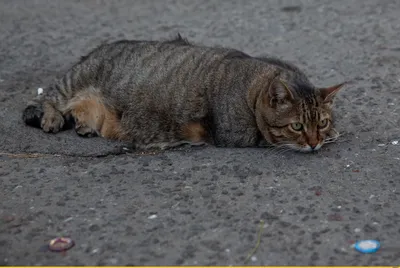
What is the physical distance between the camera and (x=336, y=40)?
6.46 meters

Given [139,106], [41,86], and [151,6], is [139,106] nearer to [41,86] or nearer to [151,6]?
[41,86]

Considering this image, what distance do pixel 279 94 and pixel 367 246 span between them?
1.32 metres

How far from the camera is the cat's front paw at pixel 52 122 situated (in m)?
4.96

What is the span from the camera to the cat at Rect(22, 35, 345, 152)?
4.43 meters

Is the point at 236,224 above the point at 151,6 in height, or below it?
below

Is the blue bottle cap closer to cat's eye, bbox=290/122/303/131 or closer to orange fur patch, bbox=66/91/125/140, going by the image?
cat's eye, bbox=290/122/303/131

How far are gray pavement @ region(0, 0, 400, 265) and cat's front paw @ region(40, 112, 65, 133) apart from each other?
0.22 ft

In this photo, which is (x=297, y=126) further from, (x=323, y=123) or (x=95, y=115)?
(x=95, y=115)

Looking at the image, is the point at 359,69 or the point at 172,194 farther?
the point at 359,69

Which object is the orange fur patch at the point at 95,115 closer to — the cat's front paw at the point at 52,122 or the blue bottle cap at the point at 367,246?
the cat's front paw at the point at 52,122

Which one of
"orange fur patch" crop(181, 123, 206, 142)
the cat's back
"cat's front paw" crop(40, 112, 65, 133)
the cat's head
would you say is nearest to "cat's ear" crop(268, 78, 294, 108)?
the cat's head

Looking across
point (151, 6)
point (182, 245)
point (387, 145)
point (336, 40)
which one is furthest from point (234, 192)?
point (151, 6)

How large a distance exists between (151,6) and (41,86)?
2.26 metres

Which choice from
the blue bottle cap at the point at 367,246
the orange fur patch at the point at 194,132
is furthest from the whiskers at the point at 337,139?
the blue bottle cap at the point at 367,246
